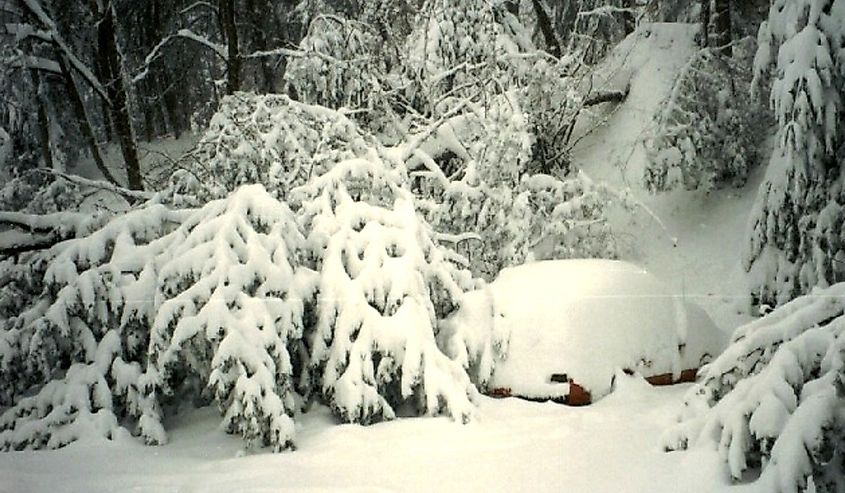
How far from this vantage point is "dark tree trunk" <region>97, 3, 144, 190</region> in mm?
12305

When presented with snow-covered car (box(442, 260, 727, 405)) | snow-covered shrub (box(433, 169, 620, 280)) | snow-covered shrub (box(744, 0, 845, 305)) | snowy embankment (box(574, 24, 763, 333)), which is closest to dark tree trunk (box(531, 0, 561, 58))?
snowy embankment (box(574, 24, 763, 333))

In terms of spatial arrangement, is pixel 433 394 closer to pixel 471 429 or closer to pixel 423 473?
pixel 471 429

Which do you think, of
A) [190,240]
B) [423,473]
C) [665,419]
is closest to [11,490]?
[190,240]

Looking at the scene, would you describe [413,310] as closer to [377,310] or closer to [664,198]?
[377,310]

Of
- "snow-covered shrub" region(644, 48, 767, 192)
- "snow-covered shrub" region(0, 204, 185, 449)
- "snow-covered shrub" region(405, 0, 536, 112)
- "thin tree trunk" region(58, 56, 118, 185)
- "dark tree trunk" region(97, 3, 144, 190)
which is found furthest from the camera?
"thin tree trunk" region(58, 56, 118, 185)

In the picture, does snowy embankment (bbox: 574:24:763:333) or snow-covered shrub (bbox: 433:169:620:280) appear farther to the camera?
snowy embankment (bbox: 574:24:763:333)

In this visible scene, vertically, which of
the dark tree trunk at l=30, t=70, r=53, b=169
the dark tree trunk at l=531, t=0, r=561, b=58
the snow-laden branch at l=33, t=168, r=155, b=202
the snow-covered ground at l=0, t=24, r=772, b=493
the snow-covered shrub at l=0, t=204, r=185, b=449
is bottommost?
the snow-covered ground at l=0, t=24, r=772, b=493

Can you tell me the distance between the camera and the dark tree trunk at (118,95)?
12.3 m

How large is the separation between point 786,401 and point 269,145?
20.0 ft

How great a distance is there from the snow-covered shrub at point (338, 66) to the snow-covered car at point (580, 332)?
13.2 feet

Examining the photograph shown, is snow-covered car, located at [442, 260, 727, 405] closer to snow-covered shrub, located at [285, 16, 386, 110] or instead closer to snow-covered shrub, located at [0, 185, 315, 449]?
snow-covered shrub, located at [0, 185, 315, 449]

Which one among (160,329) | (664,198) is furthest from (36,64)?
(664,198)

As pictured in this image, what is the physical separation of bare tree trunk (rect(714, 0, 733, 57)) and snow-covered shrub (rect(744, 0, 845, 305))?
5.85 m

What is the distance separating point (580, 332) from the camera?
20.9 ft
